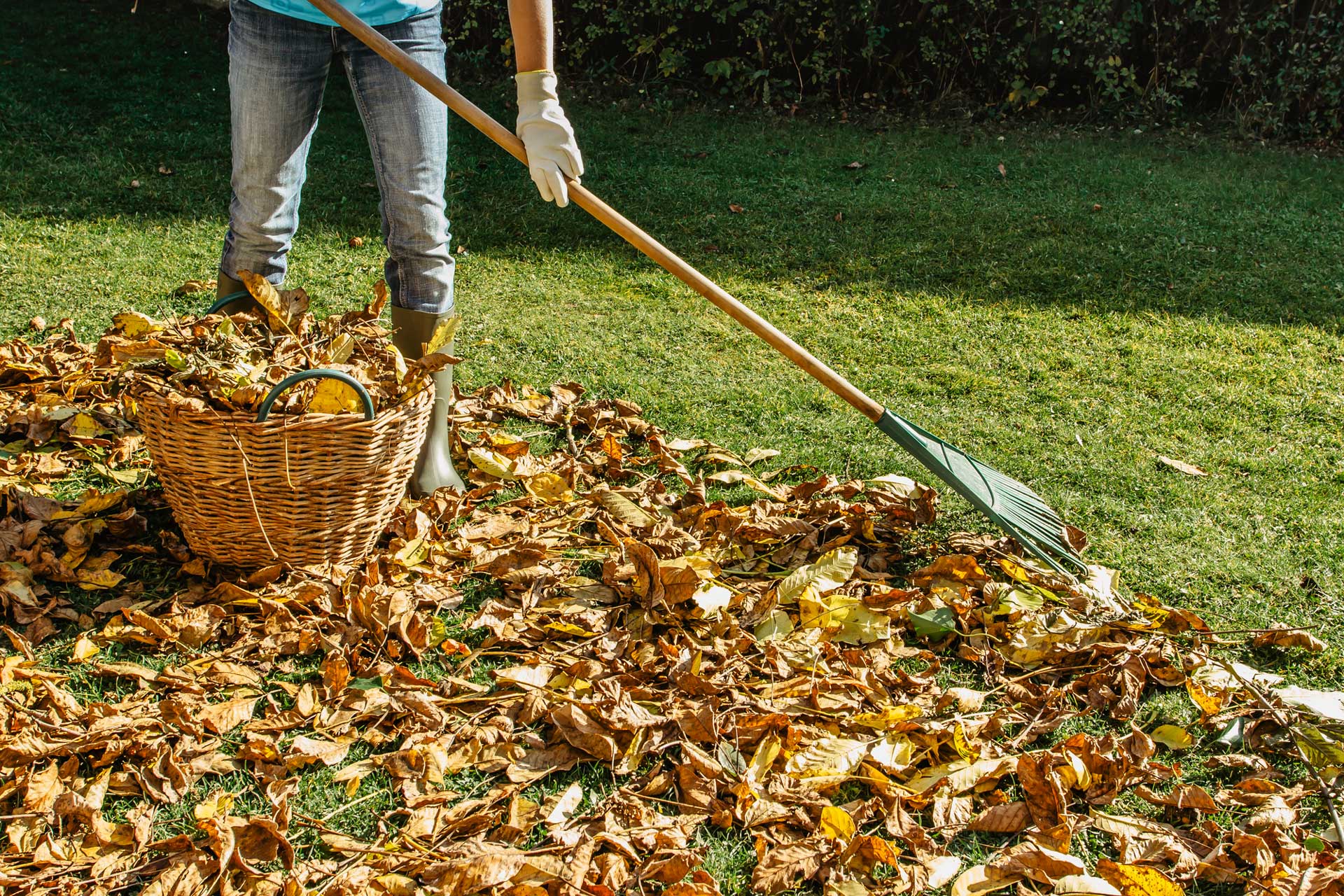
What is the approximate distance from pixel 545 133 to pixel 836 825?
1.65 metres

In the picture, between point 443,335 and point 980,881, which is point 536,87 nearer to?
point 443,335

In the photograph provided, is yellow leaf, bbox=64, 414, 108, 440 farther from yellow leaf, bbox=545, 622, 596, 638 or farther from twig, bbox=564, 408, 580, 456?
A: yellow leaf, bbox=545, 622, 596, 638

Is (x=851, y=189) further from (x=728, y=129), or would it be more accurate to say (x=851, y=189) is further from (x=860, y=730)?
(x=860, y=730)

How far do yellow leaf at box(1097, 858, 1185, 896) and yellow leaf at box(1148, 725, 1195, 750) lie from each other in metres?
0.38

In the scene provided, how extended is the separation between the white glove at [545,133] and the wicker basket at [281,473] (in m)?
0.59

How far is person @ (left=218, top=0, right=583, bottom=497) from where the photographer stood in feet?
8.43

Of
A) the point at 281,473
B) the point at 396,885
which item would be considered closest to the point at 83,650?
the point at 281,473

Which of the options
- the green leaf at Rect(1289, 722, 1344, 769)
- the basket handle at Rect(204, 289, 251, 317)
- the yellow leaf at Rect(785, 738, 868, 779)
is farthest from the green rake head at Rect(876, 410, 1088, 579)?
the basket handle at Rect(204, 289, 251, 317)

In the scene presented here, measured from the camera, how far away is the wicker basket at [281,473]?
227cm

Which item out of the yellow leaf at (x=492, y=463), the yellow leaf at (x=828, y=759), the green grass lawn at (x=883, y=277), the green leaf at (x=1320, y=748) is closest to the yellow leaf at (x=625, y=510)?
the yellow leaf at (x=492, y=463)

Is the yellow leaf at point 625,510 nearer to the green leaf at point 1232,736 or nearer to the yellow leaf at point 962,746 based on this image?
the yellow leaf at point 962,746

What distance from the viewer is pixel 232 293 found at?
287 centimetres

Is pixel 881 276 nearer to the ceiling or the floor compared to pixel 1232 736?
nearer to the ceiling

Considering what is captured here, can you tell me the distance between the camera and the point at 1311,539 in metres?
2.94
